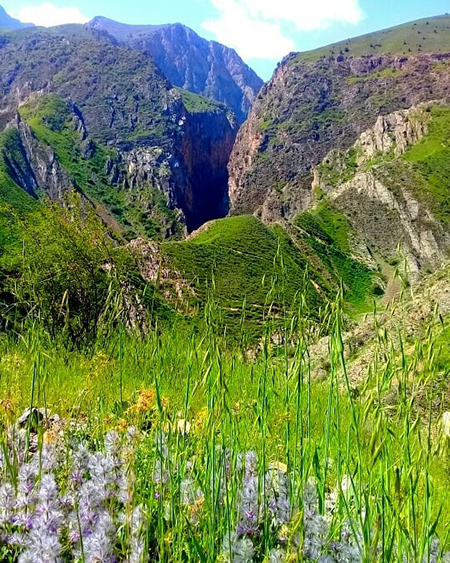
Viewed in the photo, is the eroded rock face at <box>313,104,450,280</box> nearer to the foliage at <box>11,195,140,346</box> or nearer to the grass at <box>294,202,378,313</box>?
the grass at <box>294,202,378,313</box>

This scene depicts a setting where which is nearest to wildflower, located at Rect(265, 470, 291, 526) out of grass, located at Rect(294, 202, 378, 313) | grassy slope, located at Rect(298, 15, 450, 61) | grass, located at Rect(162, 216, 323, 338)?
grass, located at Rect(162, 216, 323, 338)

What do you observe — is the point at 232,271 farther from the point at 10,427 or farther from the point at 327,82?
the point at 327,82

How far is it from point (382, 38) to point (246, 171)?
245 ft

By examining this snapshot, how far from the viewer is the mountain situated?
13675cm

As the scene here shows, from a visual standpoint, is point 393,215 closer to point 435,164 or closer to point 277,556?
point 435,164

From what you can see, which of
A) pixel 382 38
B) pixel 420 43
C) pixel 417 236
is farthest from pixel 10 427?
pixel 382 38

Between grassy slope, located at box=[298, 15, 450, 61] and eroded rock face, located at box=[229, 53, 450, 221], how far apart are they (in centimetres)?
779

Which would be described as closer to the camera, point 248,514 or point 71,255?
point 248,514

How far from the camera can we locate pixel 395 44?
586ft

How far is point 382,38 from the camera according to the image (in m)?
190

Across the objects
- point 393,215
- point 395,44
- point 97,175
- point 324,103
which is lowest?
point 97,175

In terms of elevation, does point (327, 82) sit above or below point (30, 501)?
above

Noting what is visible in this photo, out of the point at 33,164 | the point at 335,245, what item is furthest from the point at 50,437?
the point at 33,164

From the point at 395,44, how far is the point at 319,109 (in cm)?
4398
